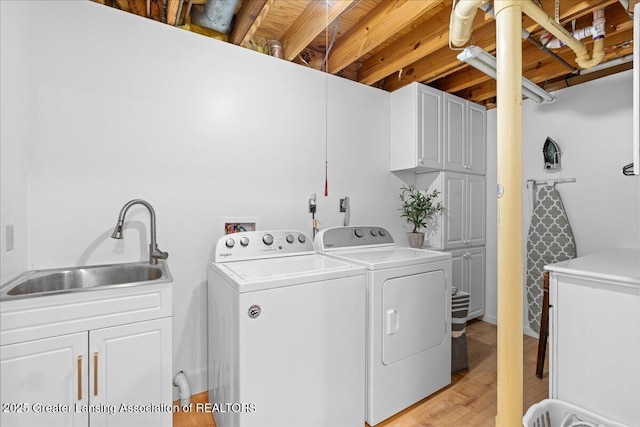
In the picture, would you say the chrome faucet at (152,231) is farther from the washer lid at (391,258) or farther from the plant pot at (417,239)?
the plant pot at (417,239)

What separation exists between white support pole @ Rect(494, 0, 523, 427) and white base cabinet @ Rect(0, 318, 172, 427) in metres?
1.54

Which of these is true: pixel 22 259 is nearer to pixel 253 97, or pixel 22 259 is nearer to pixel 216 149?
pixel 216 149

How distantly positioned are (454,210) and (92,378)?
3121mm

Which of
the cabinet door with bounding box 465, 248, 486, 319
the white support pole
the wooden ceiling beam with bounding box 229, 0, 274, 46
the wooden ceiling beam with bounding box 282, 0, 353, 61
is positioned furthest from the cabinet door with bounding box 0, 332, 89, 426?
the cabinet door with bounding box 465, 248, 486, 319

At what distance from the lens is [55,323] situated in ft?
4.07

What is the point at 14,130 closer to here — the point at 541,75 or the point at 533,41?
the point at 533,41

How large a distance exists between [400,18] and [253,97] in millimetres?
1169

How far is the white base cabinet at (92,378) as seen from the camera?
1189mm

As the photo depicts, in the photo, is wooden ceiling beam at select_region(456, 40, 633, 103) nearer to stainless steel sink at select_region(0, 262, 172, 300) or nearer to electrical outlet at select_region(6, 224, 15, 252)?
stainless steel sink at select_region(0, 262, 172, 300)

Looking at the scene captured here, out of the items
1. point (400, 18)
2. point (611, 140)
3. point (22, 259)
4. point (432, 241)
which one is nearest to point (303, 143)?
point (400, 18)

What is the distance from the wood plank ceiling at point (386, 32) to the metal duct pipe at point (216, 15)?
0.04 metres

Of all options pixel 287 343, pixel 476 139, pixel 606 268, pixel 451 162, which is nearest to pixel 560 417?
pixel 606 268

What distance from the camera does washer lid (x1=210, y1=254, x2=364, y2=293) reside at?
56.8 inches

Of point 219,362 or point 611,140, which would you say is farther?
point 611,140
